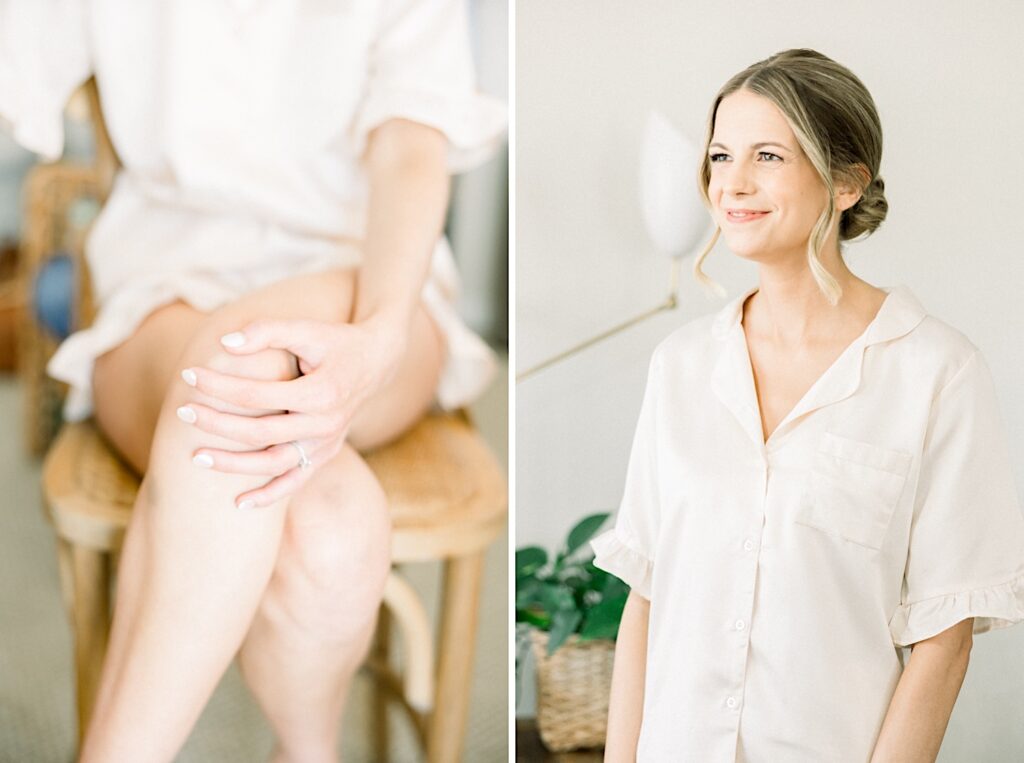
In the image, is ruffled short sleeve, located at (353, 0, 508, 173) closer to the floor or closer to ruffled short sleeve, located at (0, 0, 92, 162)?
ruffled short sleeve, located at (0, 0, 92, 162)

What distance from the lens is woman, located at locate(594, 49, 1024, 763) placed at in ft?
4.15

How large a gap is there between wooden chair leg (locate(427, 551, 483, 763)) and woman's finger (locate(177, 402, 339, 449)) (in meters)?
0.29

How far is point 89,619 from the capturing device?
128 centimetres

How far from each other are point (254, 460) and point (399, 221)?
349mm

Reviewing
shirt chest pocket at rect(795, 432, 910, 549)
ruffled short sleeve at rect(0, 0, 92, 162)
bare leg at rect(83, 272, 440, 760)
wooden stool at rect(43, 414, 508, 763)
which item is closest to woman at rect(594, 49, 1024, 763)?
shirt chest pocket at rect(795, 432, 910, 549)

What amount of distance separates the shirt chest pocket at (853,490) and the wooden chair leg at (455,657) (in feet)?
1.42

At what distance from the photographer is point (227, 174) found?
129cm

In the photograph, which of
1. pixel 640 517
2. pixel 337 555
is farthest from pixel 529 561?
pixel 337 555

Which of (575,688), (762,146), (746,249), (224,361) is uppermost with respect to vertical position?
(762,146)

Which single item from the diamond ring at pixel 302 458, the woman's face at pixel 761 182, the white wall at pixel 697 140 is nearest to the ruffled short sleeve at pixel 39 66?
the diamond ring at pixel 302 458

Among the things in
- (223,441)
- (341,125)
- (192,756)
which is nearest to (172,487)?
(223,441)

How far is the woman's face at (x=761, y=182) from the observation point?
4.28 ft

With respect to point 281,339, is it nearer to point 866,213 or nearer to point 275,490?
point 275,490

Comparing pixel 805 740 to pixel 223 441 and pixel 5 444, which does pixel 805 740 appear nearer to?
pixel 223 441
